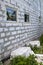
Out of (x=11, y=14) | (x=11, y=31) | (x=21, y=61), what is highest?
(x=11, y=14)

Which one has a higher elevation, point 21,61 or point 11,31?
point 11,31

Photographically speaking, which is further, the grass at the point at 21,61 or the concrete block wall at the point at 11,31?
the concrete block wall at the point at 11,31

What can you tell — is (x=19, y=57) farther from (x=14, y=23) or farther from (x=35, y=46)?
(x=35, y=46)

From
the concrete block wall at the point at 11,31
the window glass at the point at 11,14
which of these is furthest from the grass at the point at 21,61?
the window glass at the point at 11,14

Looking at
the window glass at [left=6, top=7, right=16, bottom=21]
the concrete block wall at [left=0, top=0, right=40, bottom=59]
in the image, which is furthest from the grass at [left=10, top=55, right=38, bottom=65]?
the window glass at [left=6, top=7, right=16, bottom=21]

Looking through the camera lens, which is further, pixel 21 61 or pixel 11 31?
pixel 11 31

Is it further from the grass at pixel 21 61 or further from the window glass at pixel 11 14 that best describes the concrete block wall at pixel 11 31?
the grass at pixel 21 61

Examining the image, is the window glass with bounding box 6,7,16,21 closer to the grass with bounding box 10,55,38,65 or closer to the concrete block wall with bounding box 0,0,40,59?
the concrete block wall with bounding box 0,0,40,59

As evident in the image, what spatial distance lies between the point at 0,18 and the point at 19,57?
1.60m

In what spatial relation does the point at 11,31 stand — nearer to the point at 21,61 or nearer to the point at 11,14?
the point at 11,14

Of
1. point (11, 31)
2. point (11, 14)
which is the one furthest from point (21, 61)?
point (11, 14)

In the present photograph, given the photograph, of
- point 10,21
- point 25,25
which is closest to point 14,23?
point 10,21

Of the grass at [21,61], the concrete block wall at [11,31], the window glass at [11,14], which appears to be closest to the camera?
the grass at [21,61]

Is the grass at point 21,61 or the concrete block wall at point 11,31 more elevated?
the concrete block wall at point 11,31
